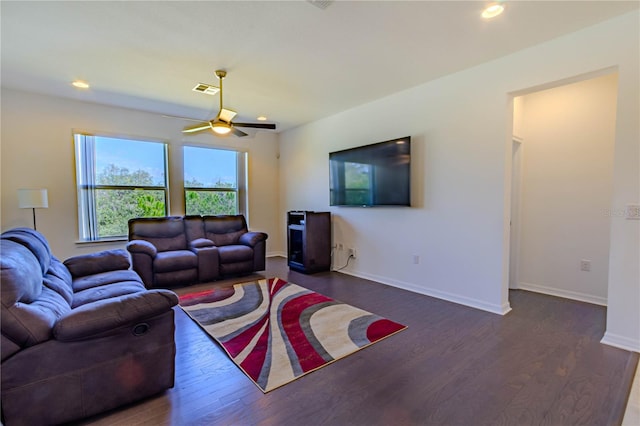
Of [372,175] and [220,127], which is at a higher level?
[220,127]

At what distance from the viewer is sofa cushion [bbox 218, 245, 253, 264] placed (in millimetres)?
4422

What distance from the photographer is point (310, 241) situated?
4785 millimetres

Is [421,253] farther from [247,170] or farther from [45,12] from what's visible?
[45,12]

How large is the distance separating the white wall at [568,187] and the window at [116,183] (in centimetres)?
556

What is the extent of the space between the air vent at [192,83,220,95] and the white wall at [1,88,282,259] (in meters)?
1.57

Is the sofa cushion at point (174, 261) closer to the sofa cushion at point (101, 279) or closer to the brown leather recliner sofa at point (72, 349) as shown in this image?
the sofa cushion at point (101, 279)

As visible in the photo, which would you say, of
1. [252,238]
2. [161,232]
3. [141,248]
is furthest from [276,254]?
[141,248]

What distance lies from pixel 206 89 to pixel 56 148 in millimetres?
2439

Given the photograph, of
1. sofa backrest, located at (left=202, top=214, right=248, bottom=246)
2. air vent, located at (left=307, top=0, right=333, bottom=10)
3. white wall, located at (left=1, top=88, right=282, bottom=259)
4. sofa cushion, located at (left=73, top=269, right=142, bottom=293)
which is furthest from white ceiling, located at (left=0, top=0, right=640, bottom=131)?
sofa cushion, located at (left=73, top=269, right=142, bottom=293)

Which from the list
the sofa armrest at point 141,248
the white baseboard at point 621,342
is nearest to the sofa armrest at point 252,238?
the sofa armrest at point 141,248

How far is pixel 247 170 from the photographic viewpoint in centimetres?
606

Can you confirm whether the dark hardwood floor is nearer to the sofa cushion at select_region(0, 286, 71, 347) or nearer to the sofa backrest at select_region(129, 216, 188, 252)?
the sofa cushion at select_region(0, 286, 71, 347)

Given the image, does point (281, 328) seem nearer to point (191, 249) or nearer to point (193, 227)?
point (191, 249)

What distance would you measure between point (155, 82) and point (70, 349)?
3.22 metres
